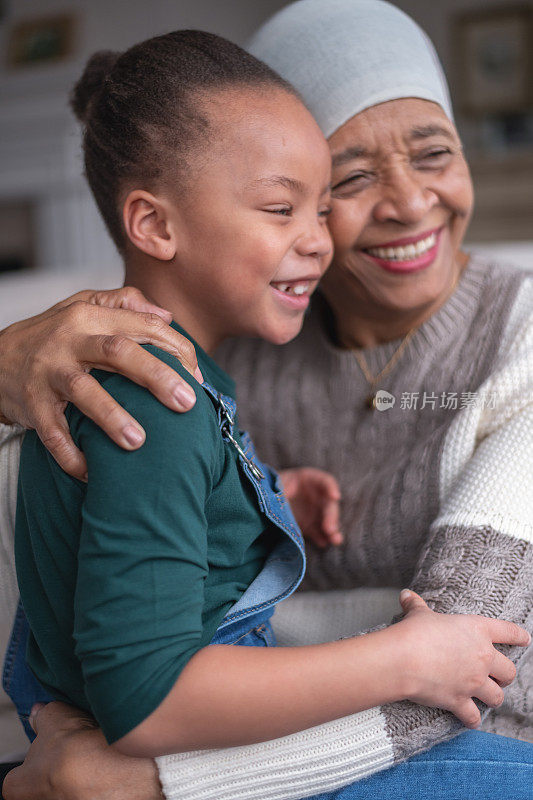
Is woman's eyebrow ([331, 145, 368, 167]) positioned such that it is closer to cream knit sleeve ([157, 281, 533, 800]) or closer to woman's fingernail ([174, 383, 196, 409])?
cream knit sleeve ([157, 281, 533, 800])

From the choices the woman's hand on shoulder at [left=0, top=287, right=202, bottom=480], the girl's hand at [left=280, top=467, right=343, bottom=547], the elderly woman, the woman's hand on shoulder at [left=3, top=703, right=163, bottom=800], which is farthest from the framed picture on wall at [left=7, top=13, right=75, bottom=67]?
the woman's hand on shoulder at [left=3, top=703, right=163, bottom=800]

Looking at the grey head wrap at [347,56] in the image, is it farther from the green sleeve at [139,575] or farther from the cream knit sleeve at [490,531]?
the green sleeve at [139,575]

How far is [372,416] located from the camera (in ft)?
4.66

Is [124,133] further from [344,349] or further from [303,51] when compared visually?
[344,349]

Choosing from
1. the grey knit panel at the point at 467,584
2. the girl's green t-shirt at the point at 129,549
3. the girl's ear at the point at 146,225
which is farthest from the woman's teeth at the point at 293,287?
the grey knit panel at the point at 467,584

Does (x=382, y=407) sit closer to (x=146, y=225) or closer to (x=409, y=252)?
(x=409, y=252)

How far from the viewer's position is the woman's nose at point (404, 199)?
4.25 ft

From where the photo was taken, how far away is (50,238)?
5.13 metres

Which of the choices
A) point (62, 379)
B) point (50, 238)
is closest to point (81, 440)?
point (62, 379)

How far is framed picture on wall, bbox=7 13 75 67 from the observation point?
15.8 ft

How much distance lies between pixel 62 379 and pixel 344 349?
2.35 ft

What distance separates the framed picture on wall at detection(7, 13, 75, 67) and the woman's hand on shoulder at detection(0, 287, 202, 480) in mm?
4301

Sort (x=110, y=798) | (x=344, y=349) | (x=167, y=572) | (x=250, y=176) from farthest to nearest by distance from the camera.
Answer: (x=344, y=349)
(x=250, y=176)
(x=110, y=798)
(x=167, y=572)

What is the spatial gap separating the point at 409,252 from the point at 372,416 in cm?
28
